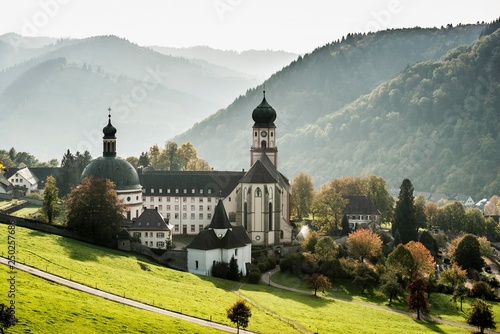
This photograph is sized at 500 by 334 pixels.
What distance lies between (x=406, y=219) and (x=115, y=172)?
39.9m

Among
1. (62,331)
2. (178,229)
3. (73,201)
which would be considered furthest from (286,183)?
(62,331)

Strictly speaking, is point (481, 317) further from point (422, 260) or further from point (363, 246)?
point (363, 246)

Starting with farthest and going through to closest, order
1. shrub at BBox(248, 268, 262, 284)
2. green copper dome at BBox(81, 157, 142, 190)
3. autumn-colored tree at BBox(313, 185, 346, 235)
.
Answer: autumn-colored tree at BBox(313, 185, 346, 235)
green copper dome at BBox(81, 157, 142, 190)
shrub at BBox(248, 268, 262, 284)

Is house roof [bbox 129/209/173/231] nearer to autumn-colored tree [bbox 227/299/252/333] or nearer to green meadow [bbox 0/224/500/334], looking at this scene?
green meadow [bbox 0/224/500/334]

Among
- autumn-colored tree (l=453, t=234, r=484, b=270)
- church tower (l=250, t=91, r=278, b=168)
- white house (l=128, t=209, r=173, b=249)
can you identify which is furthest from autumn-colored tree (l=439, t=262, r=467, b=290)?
church tower (l=250, t=91, r=278, b=168)

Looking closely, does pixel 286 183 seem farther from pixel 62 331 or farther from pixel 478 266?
pixel 62 331

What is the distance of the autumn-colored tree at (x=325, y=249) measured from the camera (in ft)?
301

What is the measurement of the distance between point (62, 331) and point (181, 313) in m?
14.2

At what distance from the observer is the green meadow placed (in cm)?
4981

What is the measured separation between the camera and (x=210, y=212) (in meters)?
111

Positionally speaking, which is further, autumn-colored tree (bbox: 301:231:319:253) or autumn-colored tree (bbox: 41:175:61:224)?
autumn-colored tree (bbox: 301:231:319:253)

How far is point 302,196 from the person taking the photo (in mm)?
132250

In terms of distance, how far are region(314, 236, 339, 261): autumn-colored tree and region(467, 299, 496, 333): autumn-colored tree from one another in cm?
2264

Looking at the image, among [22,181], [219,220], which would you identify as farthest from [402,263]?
[22,181]
